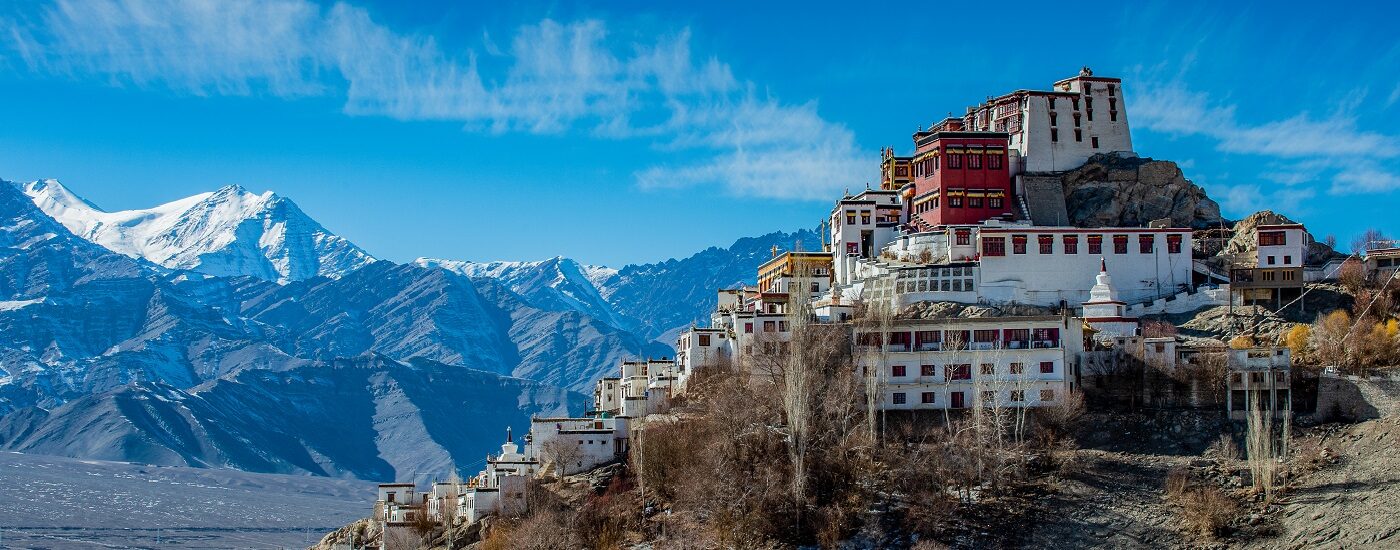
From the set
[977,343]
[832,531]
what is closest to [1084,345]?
[977,343]

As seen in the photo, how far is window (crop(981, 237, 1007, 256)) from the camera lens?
96562 mm

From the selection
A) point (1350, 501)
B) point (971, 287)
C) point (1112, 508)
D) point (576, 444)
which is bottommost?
point (1112, 508)

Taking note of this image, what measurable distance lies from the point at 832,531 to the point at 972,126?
1972 inches

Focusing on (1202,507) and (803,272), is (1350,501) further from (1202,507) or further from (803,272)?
(803,272)

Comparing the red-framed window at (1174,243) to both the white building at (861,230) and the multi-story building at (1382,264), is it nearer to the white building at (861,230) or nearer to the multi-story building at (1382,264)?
the multi-story building at (1382,264)

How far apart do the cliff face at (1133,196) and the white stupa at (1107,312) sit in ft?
47.0

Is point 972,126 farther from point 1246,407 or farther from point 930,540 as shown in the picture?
point 930,540

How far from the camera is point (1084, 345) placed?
86375 millimetres

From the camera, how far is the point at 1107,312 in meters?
90.6

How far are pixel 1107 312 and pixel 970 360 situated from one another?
10.8 m

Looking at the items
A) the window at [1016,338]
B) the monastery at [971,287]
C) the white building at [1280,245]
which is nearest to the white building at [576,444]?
the monastery at [971,287]

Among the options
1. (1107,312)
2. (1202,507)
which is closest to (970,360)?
(1107,312)

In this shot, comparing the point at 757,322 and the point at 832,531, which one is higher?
the point at 757,322

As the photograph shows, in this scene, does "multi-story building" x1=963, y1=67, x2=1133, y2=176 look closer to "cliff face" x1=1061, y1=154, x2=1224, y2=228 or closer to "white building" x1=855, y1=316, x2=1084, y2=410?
"cliff face" x1=1061, y1=154, x2=1224, y2=228
